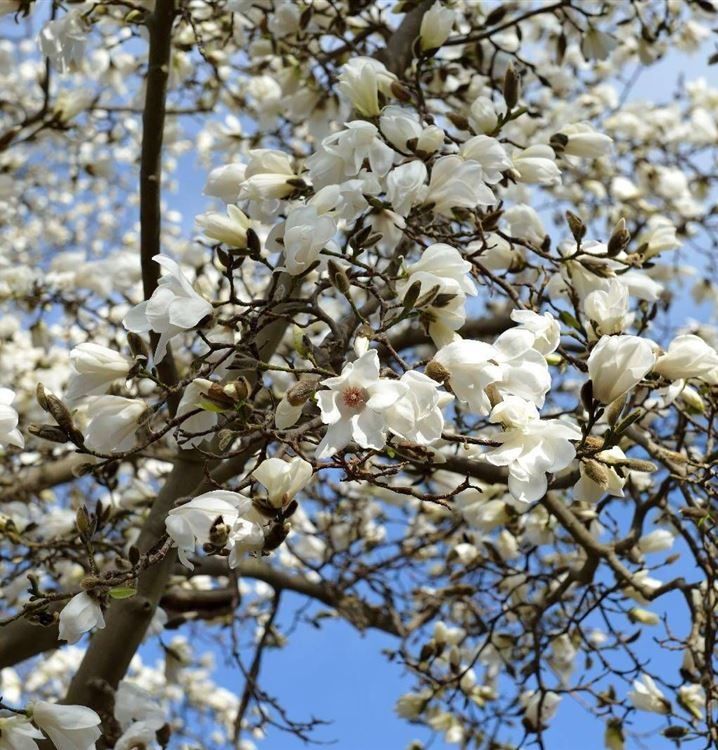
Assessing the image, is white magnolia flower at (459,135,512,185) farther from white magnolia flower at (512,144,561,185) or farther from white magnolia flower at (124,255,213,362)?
white magnolia flower at (124,255,213,362)

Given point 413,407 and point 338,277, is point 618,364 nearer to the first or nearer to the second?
point 413,407

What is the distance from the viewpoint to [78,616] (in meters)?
1.30

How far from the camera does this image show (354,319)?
65.7 inches

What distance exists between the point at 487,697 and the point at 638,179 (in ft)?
9.37

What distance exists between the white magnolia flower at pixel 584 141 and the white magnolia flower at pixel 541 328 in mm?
702

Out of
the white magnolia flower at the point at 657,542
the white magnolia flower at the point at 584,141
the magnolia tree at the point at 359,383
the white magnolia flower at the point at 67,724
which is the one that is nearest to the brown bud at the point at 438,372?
the magnolia tree at the point at 359,383

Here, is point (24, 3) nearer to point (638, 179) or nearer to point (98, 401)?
point (98, 401)

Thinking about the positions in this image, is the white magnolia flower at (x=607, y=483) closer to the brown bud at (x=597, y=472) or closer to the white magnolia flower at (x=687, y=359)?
the brown bud at (x=597, y=472)

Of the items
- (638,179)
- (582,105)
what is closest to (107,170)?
(582,105)

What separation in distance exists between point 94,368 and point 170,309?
22cm

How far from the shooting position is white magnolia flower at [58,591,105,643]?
1297 mm

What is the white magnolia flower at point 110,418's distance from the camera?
141 cm

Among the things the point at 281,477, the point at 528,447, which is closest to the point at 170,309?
the point at 281,477

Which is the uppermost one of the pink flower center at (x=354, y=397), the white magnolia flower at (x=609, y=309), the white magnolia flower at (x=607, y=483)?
the white magnolia flower at (x=609, y=309)
